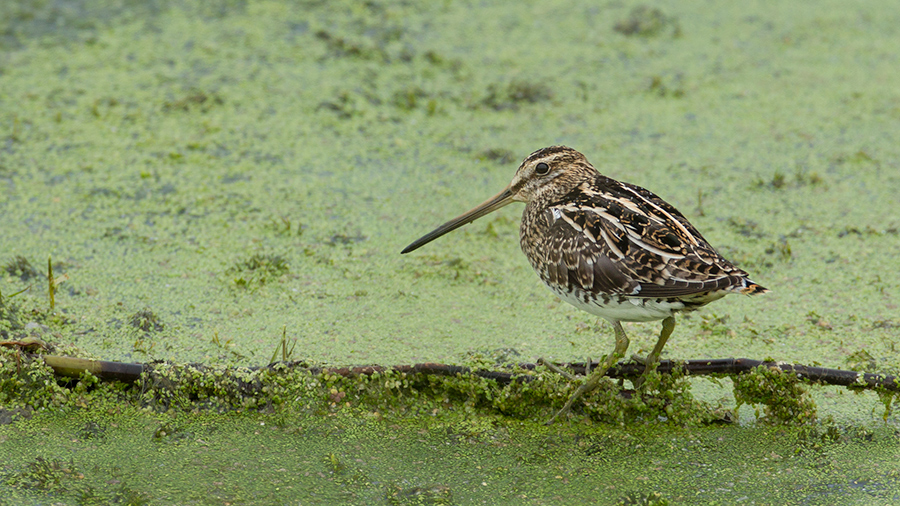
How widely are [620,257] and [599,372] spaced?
38 centimetres

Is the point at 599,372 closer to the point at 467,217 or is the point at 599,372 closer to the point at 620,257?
the point at 620,257

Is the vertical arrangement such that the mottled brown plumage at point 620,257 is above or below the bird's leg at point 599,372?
above

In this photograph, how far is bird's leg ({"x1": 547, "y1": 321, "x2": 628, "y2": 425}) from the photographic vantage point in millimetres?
3043

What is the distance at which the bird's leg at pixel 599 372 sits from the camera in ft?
9.98

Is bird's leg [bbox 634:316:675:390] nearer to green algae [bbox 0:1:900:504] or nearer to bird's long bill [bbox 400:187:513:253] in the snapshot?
green algae [bbox 0:1:900:504]

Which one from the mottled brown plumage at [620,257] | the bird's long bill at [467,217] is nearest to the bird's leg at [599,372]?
the mottled brown plumage at [620,257]

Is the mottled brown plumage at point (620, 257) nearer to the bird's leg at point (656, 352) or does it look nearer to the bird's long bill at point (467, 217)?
the bird's leg at point (656, 352)

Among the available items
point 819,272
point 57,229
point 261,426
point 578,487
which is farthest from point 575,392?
point 57,229

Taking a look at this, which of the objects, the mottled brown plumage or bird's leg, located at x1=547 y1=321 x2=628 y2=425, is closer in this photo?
the mottled brown plumage

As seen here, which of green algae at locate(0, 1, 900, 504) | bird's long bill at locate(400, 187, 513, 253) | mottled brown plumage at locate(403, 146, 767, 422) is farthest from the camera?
bird's long bill at locate(400, 187, 513, 253)

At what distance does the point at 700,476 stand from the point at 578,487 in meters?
0.38

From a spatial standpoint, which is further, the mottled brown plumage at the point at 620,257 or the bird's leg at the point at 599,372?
the bird's leg at the point at 599,372

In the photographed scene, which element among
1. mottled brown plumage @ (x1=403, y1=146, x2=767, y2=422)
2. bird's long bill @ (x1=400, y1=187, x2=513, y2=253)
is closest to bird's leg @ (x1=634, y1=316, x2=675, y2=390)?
mottled brown plumage @ (x1=403, y1=146, x2=767, y2=422)

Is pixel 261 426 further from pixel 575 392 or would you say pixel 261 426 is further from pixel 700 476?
pixel 700 476
